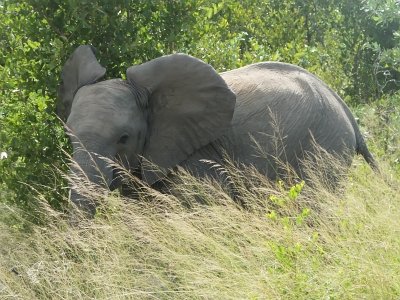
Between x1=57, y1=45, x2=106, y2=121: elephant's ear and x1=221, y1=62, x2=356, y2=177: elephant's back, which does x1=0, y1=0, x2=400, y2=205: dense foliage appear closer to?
x1=57, y1=45, x2=106, y2=121: elephant's ear

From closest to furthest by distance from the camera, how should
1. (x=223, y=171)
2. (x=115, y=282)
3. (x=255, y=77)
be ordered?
(x=115, y=282), (x=223, y=171), (x=255, y=77)

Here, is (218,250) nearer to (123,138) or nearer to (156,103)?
(123,138)

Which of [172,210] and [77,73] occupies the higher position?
[77,73]

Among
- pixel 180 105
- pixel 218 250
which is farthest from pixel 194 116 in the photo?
pixel 218 250

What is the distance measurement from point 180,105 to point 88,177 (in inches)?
44.6

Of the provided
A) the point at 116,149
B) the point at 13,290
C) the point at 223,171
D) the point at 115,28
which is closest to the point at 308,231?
the point at 223,171

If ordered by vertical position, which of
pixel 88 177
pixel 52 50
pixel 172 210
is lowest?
pixel 172 210

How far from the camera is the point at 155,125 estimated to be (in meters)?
7.47

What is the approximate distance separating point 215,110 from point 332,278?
6.98 ft

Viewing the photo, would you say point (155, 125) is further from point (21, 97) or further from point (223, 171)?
point (21, 97)

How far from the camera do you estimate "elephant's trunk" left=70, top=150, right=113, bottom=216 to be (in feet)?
21.2

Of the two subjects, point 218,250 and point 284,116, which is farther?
point 284,116

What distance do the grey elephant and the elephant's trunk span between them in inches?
2.0

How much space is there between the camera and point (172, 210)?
705 centimetres
